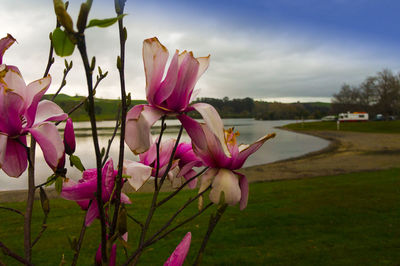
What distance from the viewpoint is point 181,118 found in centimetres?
58

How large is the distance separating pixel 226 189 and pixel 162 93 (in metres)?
0.22

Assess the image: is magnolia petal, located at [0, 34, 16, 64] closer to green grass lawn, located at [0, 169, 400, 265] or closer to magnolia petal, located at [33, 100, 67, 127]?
magnolia petal, located at [33, 100, 67, 127]

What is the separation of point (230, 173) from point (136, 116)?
0.76 feet

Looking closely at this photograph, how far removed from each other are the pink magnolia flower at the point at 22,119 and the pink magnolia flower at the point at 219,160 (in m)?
0.22

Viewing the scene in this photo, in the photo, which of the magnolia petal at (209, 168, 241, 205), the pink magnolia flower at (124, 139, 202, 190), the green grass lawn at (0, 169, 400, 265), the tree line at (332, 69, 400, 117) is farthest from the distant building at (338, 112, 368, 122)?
the magnolia petal at (209, 168, 241, 205)

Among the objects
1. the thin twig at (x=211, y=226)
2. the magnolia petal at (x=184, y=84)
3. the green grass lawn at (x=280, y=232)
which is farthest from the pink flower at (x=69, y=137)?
the green grass lawn at (x=280, y=232)

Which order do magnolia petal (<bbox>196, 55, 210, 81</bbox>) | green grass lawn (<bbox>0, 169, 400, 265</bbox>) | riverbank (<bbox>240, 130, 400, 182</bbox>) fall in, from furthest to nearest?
riverbank (<bbox>240, 130, 400, 182</bbox>) → green grass lawn (<bbox>0, 169, 400, 265</bbox>) → magnolia petal (<bbox>196, 55, 210, 81</bbox>)

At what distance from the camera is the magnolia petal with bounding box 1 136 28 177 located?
60 centimetres

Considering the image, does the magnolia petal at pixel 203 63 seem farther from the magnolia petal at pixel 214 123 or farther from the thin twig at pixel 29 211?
the thin twig at pixel 29 211

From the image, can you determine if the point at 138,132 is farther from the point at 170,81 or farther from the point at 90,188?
the point at 90,188

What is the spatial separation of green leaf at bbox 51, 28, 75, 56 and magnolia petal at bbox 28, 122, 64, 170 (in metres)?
0.16

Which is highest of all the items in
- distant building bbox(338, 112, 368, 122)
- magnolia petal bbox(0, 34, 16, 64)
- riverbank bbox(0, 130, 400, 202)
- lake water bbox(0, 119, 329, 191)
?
magnolia petal bbox(0, 34, 16, 64)

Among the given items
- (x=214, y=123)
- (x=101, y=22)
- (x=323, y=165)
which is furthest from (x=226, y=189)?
(x=323, y=165)

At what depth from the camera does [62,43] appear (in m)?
0.41
